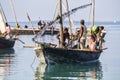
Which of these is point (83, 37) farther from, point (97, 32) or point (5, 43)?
point (5, 43)

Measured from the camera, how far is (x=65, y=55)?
3256 cm

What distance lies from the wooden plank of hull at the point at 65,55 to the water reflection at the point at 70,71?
32 cm

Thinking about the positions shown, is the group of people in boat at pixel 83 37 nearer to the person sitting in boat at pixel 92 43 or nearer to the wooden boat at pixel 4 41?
the person sitting in boat at pixel 92 43

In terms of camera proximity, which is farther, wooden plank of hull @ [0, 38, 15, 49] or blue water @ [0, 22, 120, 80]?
wooden plank of hull @ [0, 38, 15, 49]

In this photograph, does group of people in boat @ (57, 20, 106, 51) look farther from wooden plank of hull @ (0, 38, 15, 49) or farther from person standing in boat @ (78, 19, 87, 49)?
wooden plank of hull @ (0, 38, 15, 49)

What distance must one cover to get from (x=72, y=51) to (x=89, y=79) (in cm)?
579

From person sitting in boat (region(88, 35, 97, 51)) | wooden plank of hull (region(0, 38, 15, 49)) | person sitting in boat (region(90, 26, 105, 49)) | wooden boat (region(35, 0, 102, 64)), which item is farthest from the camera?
wooden plank of hull (region(0, 38, 15, 49))

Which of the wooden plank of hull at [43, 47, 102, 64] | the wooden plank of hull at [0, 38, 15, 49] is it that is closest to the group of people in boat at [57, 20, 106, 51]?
the wooden plank of hull at [43, 47, 102, 64]

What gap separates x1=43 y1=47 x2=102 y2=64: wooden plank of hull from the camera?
32.1 meters

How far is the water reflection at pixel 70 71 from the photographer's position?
1087 inches

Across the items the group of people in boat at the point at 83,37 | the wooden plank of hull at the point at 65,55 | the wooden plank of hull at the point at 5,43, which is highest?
the group of people in boat at the point at 83,37

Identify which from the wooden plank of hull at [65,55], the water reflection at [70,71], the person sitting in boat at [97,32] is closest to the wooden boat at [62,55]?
the wooden plank of hull at [65,55]

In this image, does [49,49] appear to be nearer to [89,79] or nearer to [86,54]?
[86,54]

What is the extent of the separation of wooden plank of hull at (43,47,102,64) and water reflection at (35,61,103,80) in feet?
1.04
